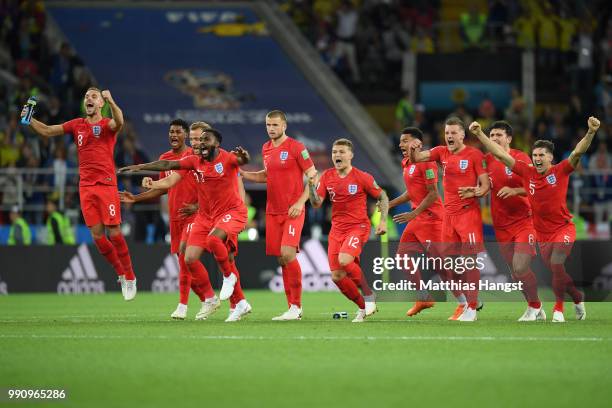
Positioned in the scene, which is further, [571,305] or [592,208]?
[592,208]

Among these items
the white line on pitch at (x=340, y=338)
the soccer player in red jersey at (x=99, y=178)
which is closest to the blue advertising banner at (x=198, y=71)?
the soccer player in red jersey at (x=99, y=178)

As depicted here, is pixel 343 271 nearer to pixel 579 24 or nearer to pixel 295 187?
pixel 295 187

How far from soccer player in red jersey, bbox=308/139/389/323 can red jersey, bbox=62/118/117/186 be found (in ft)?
8.84

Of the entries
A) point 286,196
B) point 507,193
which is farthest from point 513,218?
point 286,196

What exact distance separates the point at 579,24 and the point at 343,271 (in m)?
21.4

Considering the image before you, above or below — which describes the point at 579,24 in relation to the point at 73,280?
above

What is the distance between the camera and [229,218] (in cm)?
1494

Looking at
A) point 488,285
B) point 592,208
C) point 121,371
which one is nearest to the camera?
point 121,371

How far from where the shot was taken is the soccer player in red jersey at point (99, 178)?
51.2 feet

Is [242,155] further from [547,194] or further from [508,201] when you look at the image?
[547,194]

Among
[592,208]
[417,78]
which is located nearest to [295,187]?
[592,208]

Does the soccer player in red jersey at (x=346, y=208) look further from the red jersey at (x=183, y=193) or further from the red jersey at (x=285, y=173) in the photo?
the red jersey at (x=183, y=193)

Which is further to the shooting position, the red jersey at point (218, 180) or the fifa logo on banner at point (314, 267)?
the fifa logo on banner at point (314, 267)

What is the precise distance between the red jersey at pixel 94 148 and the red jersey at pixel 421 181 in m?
3.90
